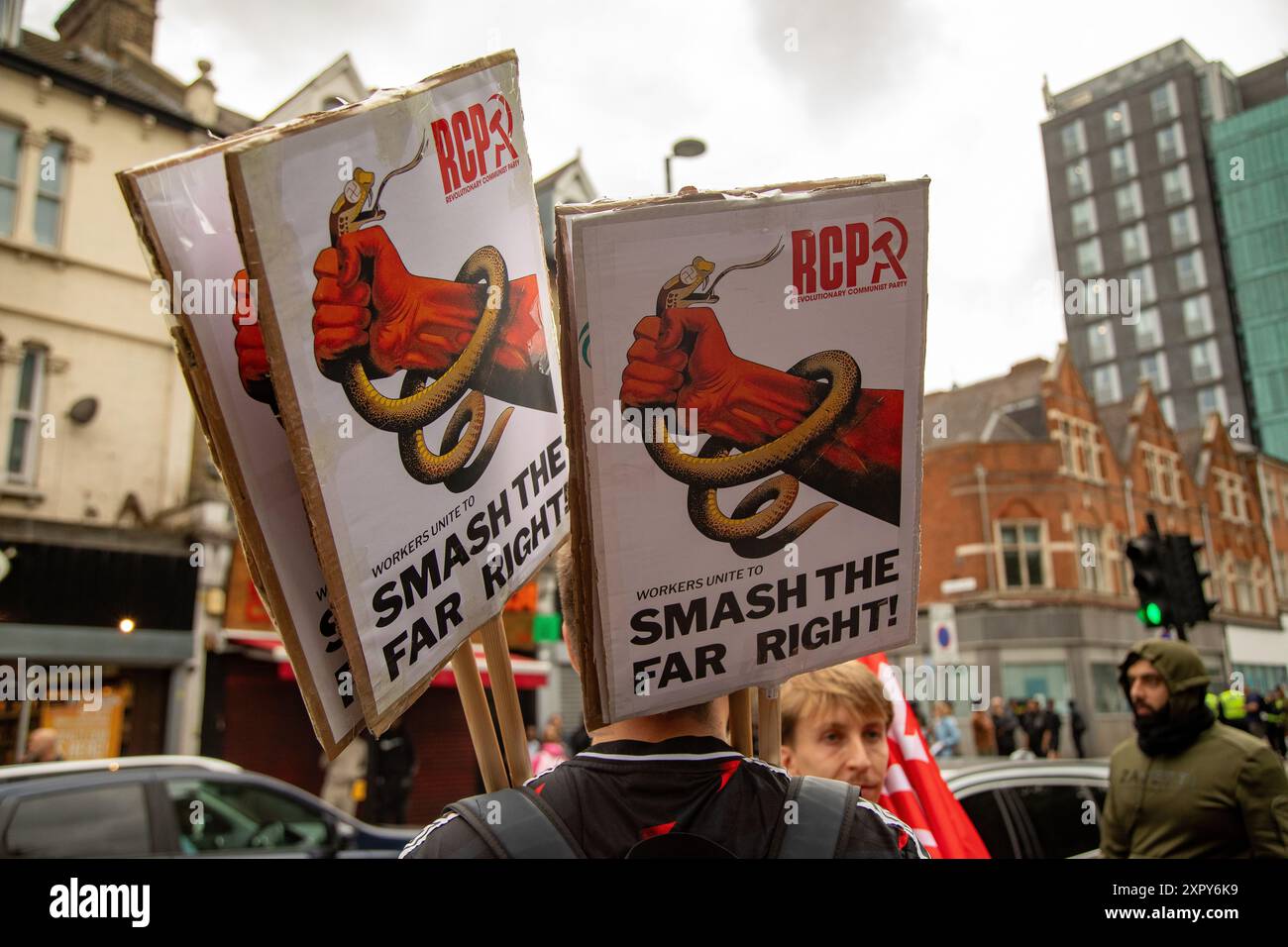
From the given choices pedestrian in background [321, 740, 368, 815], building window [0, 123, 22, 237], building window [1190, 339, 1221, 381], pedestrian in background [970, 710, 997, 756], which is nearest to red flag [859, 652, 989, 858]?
pedestrian in background [321, 740, 368, 815]

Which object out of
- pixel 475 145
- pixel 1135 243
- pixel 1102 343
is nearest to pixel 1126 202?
pixel 1135 243

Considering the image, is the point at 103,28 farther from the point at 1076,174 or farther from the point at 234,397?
the point at 234,397

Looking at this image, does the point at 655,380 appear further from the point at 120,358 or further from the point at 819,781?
the point at 120,358

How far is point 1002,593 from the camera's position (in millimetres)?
27312

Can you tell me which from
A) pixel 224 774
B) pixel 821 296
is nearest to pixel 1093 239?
pixel 224 774

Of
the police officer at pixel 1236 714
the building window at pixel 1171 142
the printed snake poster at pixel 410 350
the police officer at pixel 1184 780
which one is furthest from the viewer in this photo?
the police officer at pixel 1236 714

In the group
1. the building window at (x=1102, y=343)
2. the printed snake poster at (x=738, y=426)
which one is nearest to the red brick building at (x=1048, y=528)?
→ the building window at (x=1102, y=343)

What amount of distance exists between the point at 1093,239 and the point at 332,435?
15.2 meters

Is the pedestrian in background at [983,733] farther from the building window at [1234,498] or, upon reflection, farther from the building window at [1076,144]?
the building window at [1076,144]

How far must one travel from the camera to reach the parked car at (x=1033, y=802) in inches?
174

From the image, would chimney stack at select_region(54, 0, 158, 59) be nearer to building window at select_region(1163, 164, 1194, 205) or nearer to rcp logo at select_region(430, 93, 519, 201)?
building window at select_region(1163, 164, 1194, 205)

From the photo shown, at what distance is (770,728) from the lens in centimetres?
168

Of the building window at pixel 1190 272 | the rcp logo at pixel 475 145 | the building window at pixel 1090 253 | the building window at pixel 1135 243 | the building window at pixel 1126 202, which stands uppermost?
the building window at pixel 1126 202

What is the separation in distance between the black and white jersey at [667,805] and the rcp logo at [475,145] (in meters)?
0.91
